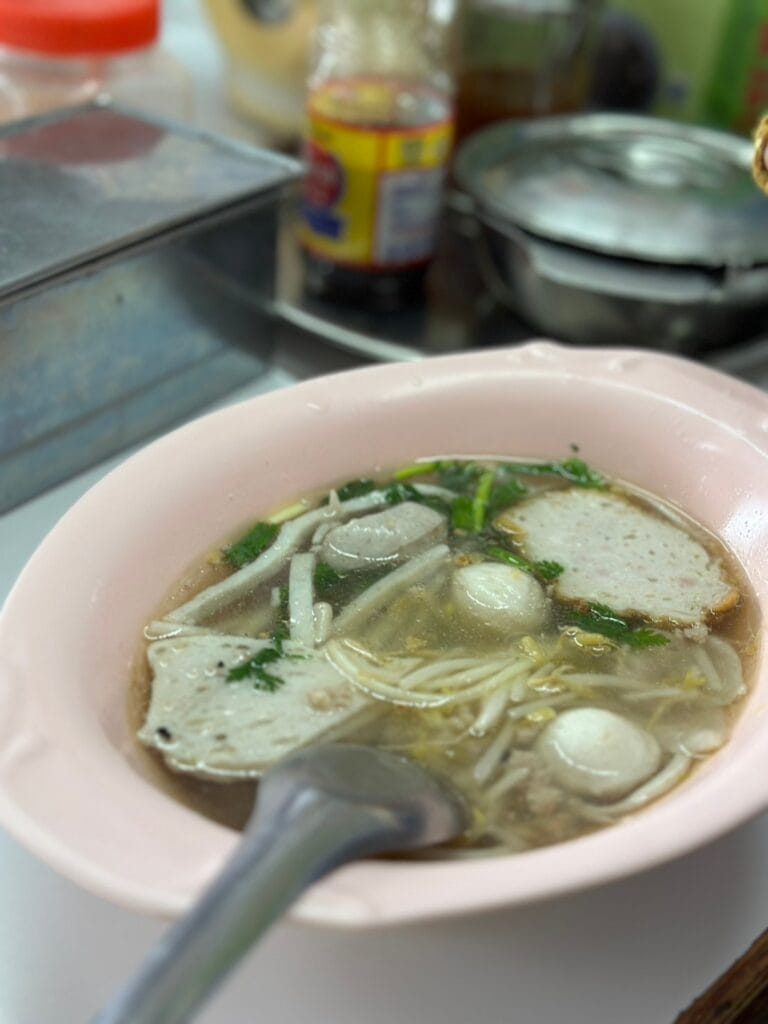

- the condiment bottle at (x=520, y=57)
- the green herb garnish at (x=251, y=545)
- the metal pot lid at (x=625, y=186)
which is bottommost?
the green herb garnish at (x=251, y=545)

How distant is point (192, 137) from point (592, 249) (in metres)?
0.43

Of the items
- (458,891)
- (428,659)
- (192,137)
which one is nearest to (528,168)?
(192,137)

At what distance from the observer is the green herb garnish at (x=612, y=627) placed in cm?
81

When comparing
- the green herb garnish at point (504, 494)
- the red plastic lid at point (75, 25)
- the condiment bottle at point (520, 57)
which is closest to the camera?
the green herb garnish at point (504, 494)

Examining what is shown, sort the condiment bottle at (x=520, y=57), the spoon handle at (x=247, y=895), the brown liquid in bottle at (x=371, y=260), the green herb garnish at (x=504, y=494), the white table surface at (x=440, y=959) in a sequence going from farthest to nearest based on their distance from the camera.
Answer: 1. the condiment bottle at (x=520, y=57)
2. the brown liquid in bottle at (x=371, y=260)
3. the green herb garnish at (x=504, y=494)
4. the white table surface at (x=440, y=959)
5. the spoon handle at (x=247, y=895)

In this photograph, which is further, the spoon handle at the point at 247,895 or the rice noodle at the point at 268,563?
the rice noodle at the point at 268,563

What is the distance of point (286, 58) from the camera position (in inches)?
64.0

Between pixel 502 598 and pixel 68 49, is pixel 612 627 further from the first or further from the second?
pixel 68 49

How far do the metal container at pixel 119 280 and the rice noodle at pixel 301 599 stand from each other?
0.30m

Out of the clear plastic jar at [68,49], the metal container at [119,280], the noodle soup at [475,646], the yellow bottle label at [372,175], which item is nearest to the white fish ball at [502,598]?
the noodle soup at [475,646]

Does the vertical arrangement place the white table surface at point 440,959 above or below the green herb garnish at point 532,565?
below

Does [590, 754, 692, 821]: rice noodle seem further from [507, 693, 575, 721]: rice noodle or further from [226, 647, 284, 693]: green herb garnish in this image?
[226, 647, 284, 693]: green herb garnish

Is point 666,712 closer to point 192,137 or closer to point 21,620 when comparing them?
point 21,620

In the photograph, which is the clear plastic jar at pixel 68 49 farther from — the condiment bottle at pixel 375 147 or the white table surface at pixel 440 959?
the white table surface at pixel 440 959
